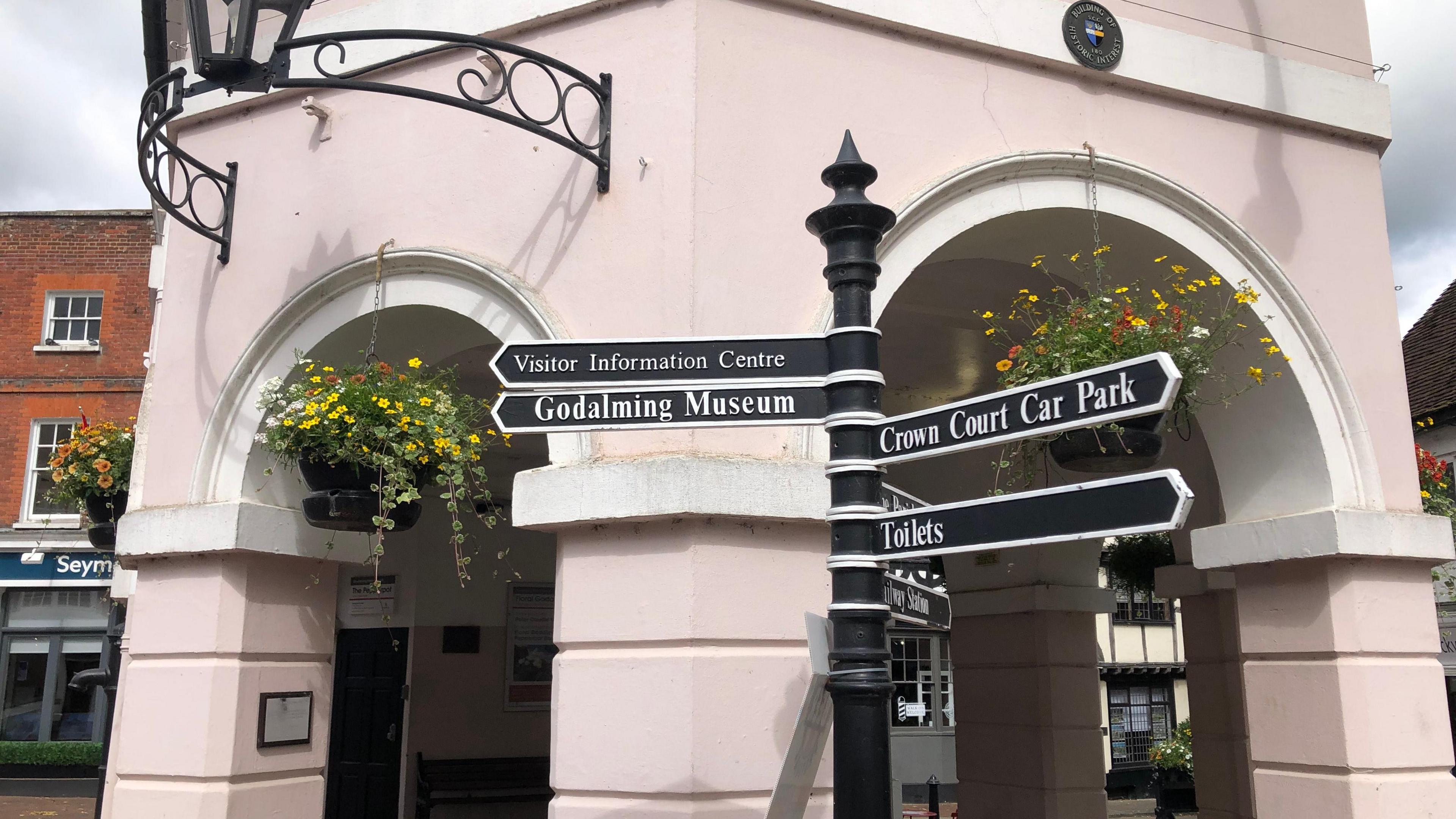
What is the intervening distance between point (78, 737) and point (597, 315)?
1983 cm

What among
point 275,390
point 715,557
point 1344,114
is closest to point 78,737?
point 275,390

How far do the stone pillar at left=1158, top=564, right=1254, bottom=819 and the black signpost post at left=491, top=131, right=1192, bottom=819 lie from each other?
254 inches

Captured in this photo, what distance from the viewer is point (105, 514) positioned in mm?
8523

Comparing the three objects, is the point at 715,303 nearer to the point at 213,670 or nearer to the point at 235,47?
the point at 235,47

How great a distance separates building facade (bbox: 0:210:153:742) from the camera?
69.4 feet

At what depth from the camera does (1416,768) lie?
19.3 ft

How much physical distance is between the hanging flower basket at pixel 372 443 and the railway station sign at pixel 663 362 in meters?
1.73

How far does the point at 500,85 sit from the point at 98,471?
429 cm

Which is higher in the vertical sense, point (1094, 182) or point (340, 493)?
point (1094, 182)

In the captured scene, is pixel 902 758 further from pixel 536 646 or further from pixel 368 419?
pixel 368 419

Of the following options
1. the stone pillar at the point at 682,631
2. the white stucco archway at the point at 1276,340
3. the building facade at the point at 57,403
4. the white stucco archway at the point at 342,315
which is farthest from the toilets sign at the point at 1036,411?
the building facade at the point at 57,403

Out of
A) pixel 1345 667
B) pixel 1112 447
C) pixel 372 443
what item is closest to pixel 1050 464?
pixel 1345 667

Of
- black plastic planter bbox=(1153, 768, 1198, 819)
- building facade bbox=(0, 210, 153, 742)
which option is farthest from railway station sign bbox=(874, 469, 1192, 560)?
building facade bbox=(0, 210, 153, 742)

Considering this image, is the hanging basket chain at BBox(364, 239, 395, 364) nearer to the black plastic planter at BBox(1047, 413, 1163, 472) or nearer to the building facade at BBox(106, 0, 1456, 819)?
the building facade at BBox(106, 0, 1456, 819)
